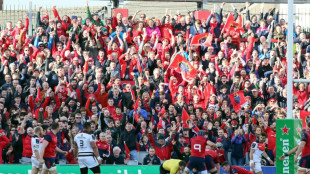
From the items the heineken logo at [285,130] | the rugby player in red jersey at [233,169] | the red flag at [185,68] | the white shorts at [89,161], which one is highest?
the red flag at [185,68]

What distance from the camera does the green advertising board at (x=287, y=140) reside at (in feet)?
51.1

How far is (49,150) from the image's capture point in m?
16.6

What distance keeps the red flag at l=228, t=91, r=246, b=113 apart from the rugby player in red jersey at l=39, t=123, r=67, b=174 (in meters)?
6.47

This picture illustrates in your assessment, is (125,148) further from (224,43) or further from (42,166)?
(224,43)

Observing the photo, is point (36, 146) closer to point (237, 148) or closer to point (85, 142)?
point (85, 142)

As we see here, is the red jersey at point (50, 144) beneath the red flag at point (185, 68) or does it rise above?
beneath

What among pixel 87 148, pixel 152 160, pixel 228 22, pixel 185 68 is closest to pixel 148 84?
pixel 185 68

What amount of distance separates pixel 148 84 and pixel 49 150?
5.55 metres

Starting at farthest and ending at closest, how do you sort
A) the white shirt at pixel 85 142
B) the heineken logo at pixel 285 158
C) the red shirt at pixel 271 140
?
the red shirt at pixel 271 140, the white shirt at pixel 85 142, the heineken logo at pixel 285 158

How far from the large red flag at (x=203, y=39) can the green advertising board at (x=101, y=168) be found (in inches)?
243

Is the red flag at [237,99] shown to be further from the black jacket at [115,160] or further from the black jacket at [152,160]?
the black jacket at [115,160]

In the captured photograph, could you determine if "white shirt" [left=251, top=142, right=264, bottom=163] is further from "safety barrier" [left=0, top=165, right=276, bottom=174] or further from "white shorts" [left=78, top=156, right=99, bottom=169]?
"white shorts" [left=78, top=156, right=99, bottom=169]

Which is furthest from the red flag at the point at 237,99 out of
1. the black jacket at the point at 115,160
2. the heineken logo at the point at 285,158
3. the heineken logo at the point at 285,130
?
the heineken logo at the point at 285,130

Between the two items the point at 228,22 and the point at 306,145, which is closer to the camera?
the point at 306,145
